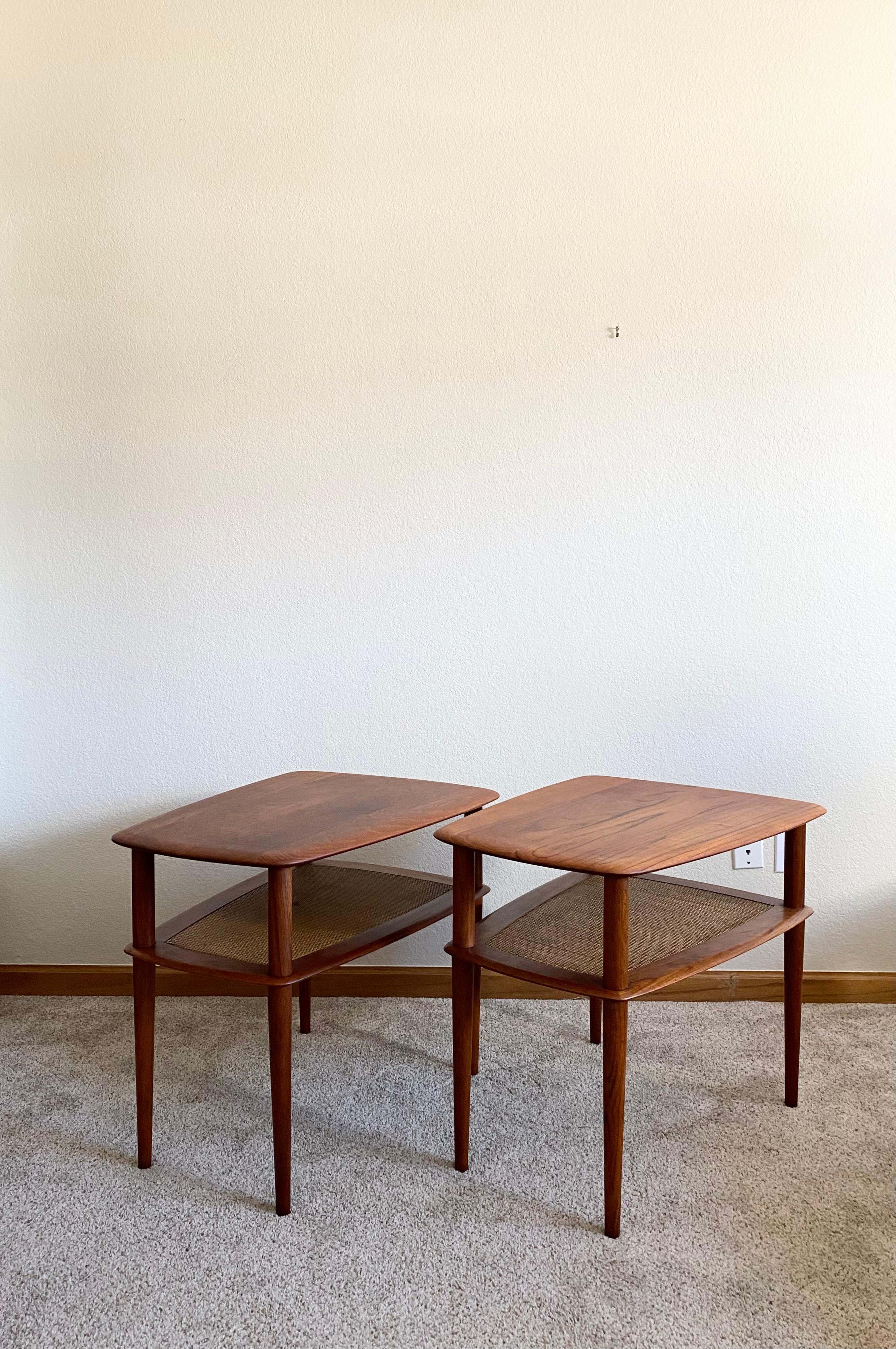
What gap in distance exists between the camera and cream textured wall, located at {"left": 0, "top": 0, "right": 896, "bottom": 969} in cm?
190

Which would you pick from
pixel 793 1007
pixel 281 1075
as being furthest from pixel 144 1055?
pixel 793 1007

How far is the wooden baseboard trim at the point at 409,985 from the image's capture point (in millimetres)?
2033

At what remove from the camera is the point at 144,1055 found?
151 cm

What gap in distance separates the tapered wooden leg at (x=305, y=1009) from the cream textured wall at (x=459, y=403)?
13.5 inches

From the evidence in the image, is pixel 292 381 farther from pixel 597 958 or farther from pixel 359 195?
pixel 597 958

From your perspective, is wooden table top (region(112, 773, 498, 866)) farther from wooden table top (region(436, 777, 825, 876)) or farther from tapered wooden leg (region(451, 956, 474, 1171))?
tapered wooden leg (region(451, 956, 474, 1171))

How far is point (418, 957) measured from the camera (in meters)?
2.09

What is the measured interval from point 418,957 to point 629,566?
938 millimetres

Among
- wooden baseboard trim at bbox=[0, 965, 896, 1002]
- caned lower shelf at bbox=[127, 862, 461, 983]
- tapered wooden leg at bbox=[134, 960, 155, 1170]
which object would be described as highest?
caned lower shelf at bbox=[127, 862, 461, 983]

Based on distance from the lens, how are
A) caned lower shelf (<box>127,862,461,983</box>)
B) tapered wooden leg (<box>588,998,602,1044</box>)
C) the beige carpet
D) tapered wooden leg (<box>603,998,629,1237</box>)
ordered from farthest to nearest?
1. tapered wooden leg (<box>588,998,602,1044</box>)
2. caned lower shelf (<box>127,862,461,983</box>)
3. tapered wooden leg (<box>603,998,629,1237</box>)
4. the beige carpet

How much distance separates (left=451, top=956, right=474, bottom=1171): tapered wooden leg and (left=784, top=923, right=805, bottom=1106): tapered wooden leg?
1.82 ft

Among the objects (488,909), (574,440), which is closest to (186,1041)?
(488,909)

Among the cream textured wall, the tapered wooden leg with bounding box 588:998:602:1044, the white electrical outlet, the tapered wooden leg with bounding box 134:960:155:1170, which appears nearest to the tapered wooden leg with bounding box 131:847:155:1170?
the tapered wooden leg with bounding box 134:960:155:1170

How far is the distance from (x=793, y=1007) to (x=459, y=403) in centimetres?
128
